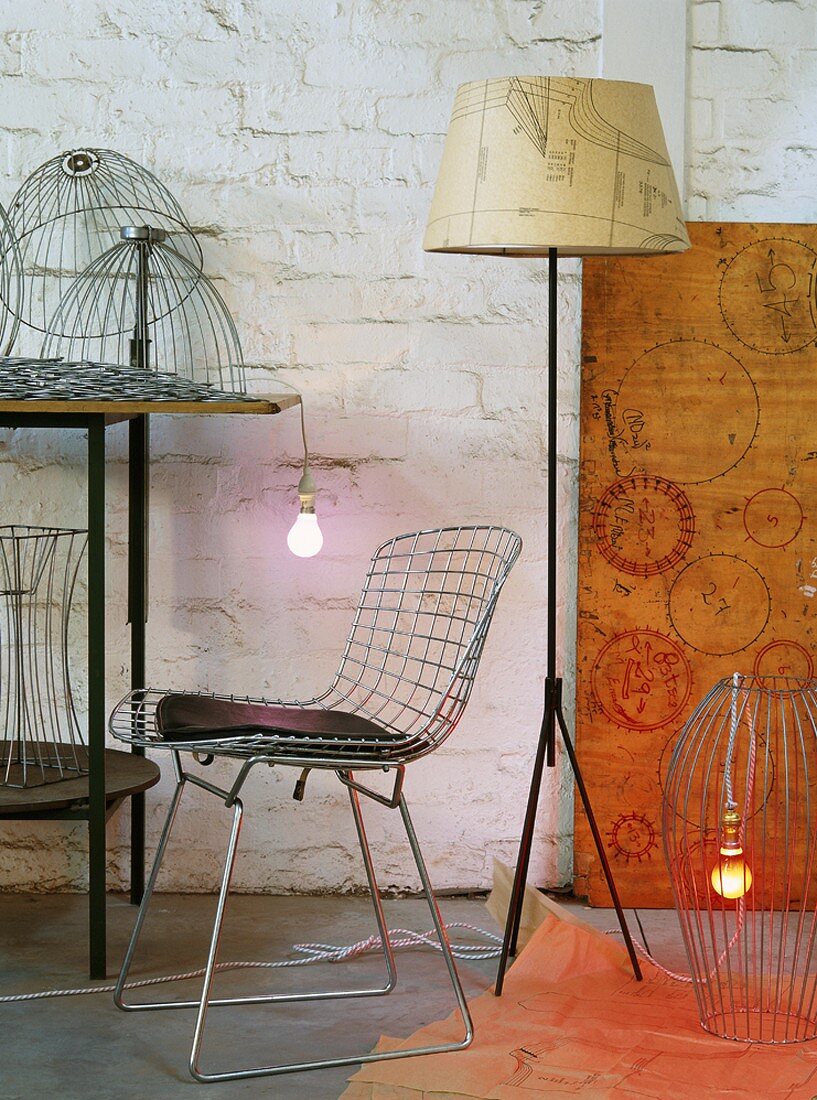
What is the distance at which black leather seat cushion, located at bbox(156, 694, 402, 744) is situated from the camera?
6.70 feet

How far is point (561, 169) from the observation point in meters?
2.09

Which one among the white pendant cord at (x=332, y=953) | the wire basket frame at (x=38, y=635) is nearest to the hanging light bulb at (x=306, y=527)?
the wire basket frame at (x=38, y=635)

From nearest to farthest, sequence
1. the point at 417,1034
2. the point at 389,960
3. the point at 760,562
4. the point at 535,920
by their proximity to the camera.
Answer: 1. the point at 417,1034
2. the point at 389,960
3. the point at 535,920
4. the point at 760,562

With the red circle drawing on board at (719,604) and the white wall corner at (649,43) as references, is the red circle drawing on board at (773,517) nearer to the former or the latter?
the red circle drawing on board at (719,604)

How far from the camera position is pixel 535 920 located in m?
2.56

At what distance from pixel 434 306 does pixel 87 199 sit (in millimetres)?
785

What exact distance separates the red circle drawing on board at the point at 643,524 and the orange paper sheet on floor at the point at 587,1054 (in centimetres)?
87

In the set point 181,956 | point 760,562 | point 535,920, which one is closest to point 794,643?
point 760,562

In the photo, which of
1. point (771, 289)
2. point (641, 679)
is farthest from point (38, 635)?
point (771, 289)

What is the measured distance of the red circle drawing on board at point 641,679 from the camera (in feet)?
9.18

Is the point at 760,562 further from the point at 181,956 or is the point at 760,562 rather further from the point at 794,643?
the point at 181,956

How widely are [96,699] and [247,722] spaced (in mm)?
352

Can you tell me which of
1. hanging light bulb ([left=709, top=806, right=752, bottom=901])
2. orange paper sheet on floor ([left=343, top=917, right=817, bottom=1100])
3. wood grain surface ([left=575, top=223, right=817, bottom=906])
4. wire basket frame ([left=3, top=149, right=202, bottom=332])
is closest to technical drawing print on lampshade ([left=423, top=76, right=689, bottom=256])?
wood grain surface ([left=575, top=223, right=817, bottom=906])

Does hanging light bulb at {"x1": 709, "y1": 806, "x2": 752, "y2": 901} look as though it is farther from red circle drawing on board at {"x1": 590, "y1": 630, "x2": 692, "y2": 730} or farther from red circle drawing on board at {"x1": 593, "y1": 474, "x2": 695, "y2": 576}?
red circle drawing on board at {"x1": 593, "y1": 474, "x2": 695, "y2": 576}
